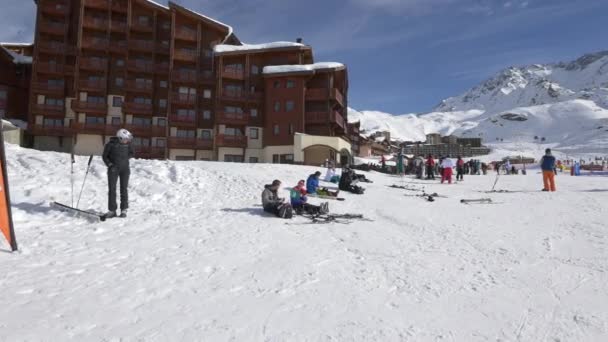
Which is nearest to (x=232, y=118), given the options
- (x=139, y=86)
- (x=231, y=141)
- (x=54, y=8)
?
(x=231, y=141)

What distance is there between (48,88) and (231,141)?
18.5m

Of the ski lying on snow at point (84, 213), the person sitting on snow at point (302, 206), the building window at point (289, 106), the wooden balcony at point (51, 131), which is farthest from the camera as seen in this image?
the building window at point (289, 106)

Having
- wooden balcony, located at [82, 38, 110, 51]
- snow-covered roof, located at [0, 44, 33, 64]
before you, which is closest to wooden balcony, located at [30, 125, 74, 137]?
snow-covered roof, located at [0, 44, 33, 64]

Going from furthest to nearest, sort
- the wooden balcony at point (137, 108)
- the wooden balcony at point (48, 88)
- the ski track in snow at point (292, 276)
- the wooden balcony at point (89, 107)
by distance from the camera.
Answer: the wooden balcony at point (137, 108) < the wooden balcony at point (89, 107) < the wooden balcony at point (48, 88) < the ski track in snow at point (292, 276)

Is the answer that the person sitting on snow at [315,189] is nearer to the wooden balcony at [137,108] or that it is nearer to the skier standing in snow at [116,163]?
the skier standing in snow at [116,163]

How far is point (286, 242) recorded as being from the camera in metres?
7.48

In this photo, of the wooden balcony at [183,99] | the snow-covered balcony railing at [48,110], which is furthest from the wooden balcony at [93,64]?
the wooden balcony at [183,99]

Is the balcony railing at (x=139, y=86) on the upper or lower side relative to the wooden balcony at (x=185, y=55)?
lower

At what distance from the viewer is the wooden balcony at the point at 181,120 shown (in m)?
38.1

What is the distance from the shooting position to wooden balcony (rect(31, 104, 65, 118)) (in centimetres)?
3600

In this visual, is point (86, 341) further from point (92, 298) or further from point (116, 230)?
point (116, 230)

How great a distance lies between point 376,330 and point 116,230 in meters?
6.13

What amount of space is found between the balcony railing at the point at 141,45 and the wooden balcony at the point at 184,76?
12.6 ft

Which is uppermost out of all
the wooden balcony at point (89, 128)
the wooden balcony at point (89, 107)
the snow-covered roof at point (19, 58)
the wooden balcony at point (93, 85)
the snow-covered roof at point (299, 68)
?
the snow-covered roof at point (19, 58)
